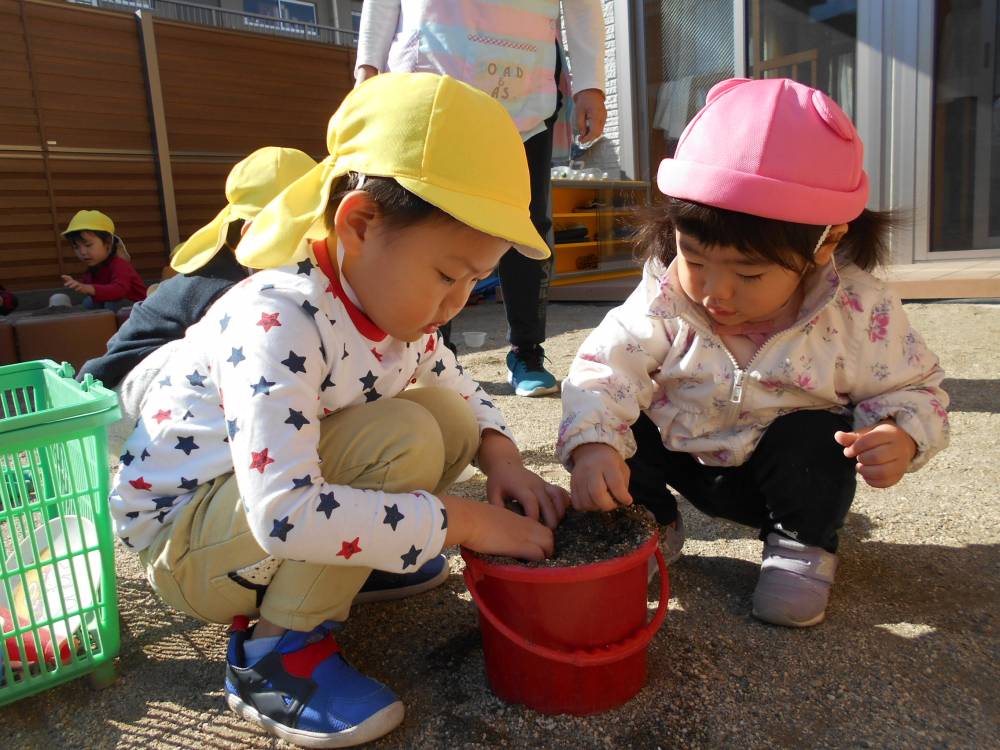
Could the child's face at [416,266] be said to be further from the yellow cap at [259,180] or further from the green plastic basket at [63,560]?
the yellow cap at [259,180]

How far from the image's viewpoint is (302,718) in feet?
3.52

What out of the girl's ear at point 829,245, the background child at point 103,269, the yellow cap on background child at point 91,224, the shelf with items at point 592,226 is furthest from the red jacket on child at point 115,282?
the girl's ear at point 829,245

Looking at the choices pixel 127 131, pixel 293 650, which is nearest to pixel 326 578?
pixel 293 650

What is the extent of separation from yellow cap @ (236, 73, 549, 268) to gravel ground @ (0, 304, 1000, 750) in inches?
26.1

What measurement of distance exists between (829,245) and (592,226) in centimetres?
523

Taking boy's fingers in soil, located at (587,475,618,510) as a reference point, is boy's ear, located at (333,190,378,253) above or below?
above

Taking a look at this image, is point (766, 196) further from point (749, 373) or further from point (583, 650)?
point (583, 650)

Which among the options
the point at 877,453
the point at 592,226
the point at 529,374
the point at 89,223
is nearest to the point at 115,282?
the point at 89,223

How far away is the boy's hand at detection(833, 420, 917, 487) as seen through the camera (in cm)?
128

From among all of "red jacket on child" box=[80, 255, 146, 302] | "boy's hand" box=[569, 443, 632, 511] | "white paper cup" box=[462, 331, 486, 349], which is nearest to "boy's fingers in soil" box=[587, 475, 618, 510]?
"boy's hand" box=[569, 443, 632, 511]

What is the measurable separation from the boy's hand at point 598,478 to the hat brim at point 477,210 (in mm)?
424

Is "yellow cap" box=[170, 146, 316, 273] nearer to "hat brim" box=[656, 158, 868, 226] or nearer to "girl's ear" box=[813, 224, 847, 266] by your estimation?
"hat brim" box=[656, 158, 868, 226]

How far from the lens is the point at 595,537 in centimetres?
121

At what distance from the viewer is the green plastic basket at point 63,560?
1.09m
